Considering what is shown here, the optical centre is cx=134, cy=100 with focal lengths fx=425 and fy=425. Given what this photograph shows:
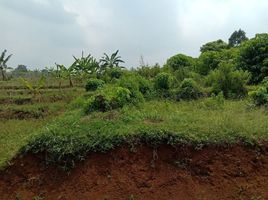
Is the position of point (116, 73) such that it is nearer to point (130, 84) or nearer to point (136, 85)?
point (136, 85)

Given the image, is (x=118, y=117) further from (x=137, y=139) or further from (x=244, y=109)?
(x=244, y=109)

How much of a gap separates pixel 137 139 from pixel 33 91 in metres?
8.78

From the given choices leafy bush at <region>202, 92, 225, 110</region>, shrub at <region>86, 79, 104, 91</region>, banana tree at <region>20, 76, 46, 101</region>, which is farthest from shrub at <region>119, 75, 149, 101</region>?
banana tree at <region>20, 76, 46, 101</region>

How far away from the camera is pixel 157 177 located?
7.45m

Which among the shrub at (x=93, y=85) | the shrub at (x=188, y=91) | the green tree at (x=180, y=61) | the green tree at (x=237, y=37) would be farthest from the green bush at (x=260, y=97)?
the green tree at (x=237, y=37)

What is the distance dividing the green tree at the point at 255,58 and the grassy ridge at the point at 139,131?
6.06 metres

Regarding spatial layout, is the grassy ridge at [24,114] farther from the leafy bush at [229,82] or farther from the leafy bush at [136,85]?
the leafy bush at [229,82]

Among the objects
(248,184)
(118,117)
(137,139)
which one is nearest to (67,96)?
(118,117)

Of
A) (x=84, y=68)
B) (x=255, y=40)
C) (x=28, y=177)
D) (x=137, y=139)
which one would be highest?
(x=255, y=40)

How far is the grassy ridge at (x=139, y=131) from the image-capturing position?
7754mm

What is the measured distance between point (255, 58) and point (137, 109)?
6.81 metres

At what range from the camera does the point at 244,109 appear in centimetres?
1034

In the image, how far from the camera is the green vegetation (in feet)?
25.7

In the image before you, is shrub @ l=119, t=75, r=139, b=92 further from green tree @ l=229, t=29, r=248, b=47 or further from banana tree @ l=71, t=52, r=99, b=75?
green tree @ l=229, t=29, r=248, b=47
